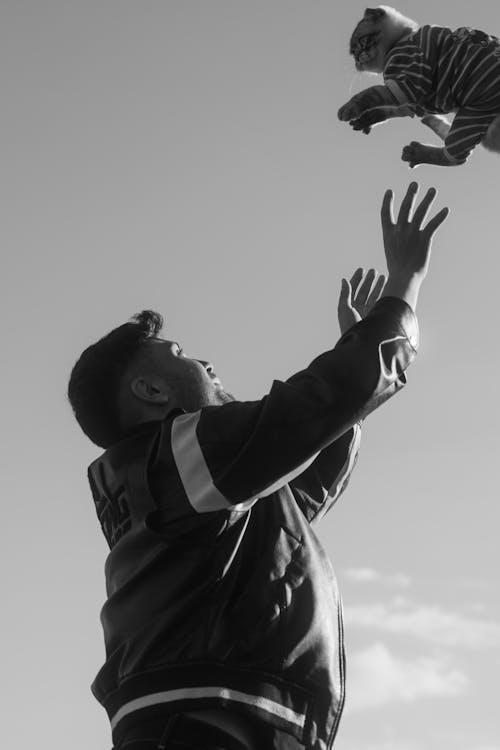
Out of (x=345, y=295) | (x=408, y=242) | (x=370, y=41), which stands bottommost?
(x=408, y=242)

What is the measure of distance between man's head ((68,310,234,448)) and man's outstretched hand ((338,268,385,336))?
1.06 meters

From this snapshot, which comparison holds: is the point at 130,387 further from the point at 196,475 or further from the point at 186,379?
the point at 196,475

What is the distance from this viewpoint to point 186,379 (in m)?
4.70

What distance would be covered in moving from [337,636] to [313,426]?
30.3 inches

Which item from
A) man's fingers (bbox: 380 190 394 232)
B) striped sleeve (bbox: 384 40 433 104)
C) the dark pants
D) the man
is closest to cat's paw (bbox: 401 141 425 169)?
striped sleeve (bbox: 384 40 433 104)

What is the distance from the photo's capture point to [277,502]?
13.9ft

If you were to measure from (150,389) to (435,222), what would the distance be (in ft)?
4.34

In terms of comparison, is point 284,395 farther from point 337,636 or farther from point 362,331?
point 337,636

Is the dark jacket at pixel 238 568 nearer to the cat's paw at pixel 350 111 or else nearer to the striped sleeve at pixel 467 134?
the striped sleeve at pixel 467 134

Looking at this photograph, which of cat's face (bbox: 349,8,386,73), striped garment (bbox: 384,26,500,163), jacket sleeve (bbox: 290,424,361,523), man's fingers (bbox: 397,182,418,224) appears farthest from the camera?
cat's face (bbox: 349,8,386,73)

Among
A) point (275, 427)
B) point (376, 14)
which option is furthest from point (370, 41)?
point (275, 427)

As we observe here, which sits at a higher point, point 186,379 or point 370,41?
point 370,41

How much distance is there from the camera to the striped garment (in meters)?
5.43

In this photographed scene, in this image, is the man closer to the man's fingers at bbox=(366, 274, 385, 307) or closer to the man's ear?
the man's ear
